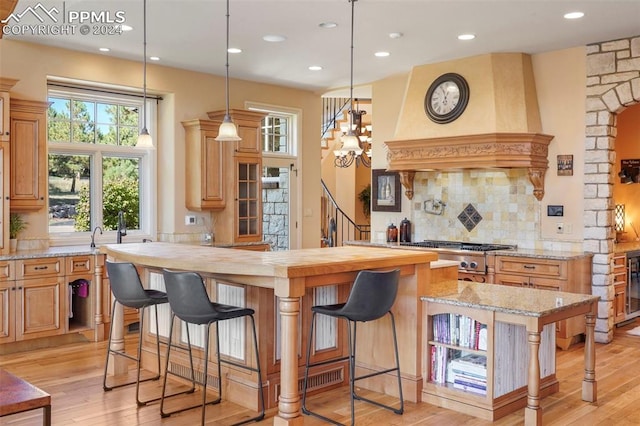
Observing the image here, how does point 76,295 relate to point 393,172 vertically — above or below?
below

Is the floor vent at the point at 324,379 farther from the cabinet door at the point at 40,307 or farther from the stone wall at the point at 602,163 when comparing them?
the stone wall at the point at 602,163

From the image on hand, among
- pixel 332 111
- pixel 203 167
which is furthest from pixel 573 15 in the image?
pixel 332 111

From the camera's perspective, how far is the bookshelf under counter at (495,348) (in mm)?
3576

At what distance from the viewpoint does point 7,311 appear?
17.6 feet

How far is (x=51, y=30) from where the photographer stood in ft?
18.4

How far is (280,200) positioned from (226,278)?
481 centimetres

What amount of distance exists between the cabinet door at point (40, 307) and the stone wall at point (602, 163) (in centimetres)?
521

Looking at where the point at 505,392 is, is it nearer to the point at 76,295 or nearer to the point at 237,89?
the point at 76,295

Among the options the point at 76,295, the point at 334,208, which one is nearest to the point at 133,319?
the point at 76,295

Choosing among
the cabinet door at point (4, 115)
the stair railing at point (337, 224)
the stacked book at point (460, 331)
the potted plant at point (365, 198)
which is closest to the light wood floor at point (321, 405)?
the stacked book at point (460, 331)

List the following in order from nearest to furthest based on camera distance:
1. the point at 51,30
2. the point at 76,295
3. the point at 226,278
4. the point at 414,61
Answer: the point at 226,278 → the point at 51,30 → the point at 76,295 → the point at 414,61

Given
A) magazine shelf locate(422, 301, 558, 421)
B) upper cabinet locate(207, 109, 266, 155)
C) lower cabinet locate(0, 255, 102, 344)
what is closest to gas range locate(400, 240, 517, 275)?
magazine shelf locate(422, 301, 558, 421)

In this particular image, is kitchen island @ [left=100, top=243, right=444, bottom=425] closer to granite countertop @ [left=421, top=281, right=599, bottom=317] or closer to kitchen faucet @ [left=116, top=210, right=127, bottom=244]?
granite countertop @ [left=421, top=281, right=599, bottom=317]

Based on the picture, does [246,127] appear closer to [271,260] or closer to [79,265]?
[79,265]
